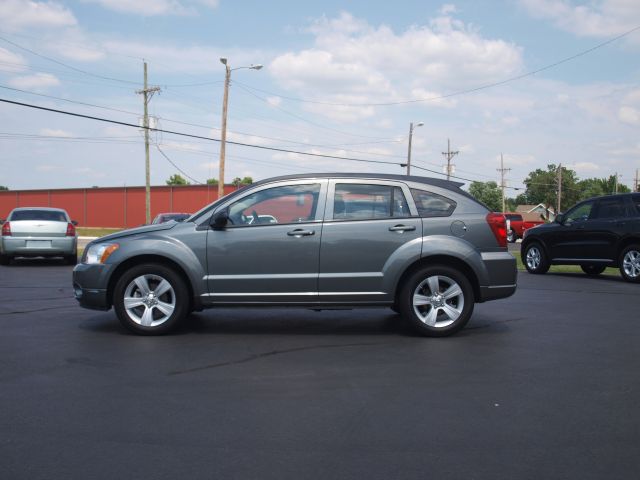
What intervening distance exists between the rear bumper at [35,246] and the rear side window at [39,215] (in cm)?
57

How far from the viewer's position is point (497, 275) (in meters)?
7.02

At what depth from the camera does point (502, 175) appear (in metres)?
88.6

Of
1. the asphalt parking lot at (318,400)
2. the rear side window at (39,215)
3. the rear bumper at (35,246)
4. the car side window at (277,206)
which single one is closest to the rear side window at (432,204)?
the car side window at (277,206)

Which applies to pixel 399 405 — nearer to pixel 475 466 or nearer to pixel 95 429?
pixel 475 466

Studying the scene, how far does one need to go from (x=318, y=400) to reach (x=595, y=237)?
35.3 feet

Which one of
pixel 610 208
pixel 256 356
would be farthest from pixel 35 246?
pixel 610 208

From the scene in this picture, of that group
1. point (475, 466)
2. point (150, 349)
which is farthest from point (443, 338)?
point (475, 466)

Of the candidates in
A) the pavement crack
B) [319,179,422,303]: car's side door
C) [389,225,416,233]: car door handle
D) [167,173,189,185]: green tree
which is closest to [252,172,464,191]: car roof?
[319,179,422,303]: car's side door

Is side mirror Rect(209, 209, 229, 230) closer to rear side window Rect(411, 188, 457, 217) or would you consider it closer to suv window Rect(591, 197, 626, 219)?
rear side window Rect(411, 188, 457, 217)

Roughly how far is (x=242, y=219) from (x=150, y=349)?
1740 mm

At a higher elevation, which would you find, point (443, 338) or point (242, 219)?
point (242, 219)

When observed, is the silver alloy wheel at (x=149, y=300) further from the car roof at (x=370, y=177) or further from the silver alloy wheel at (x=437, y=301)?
the silver alloy wheel at (x=437, y=301)

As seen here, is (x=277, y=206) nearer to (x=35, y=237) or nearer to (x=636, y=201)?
(x=636, y=201)

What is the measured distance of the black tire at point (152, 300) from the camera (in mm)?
6871
